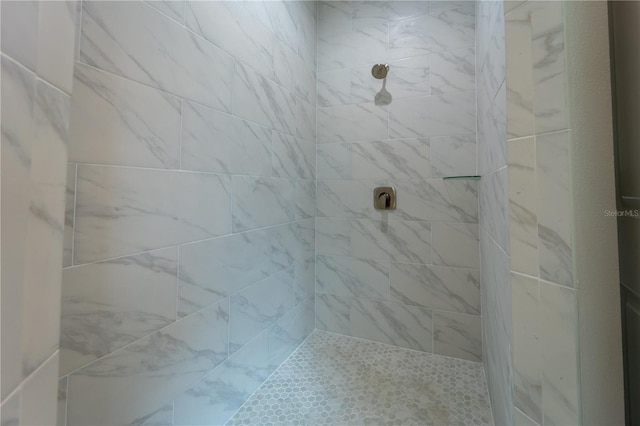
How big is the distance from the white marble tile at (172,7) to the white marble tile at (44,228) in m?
0.66

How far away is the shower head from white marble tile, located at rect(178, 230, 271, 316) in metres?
1.12

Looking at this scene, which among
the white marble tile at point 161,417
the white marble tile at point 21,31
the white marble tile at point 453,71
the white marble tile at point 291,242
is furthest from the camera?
the white marble tile at point 453,71

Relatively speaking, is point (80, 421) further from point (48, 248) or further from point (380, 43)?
point (380, 43)

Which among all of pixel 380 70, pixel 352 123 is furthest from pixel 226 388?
pixel 380 70

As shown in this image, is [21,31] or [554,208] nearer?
[21,31]

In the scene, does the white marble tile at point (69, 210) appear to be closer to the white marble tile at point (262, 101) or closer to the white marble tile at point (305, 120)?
the white marble tile at point (262, 101)

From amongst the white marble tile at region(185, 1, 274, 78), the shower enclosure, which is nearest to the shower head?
the shower enclosure

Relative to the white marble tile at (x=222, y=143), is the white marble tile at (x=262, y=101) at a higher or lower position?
higher

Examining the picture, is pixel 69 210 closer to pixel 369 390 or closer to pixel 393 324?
pixel 369 390

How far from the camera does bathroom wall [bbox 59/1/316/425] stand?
2.11 ft

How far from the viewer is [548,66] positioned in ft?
1.63

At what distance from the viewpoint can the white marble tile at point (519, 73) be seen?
1.72ft

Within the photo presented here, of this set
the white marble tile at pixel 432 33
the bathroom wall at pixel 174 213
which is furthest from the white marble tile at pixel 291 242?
the white marble tile at pixel 432 33

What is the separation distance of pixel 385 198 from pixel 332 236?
0.41 meters
